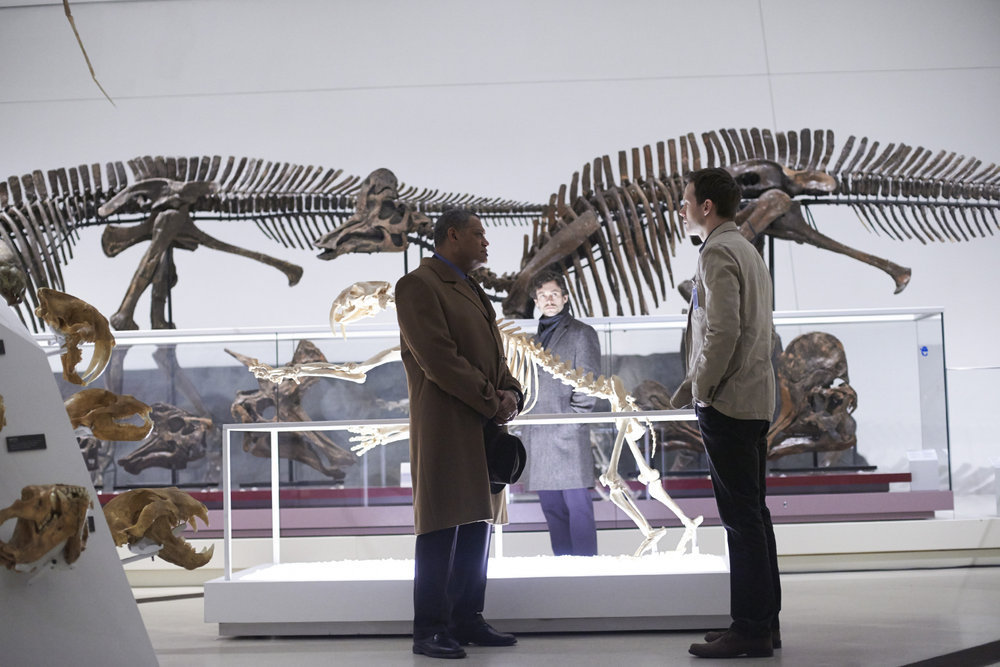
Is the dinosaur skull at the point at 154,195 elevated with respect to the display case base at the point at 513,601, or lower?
elevated

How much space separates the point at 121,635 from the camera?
2730mm

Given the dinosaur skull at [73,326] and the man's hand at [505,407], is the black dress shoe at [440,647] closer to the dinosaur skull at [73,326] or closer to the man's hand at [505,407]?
the man's hand at [505,407]

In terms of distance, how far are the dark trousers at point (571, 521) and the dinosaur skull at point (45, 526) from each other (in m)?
3.10

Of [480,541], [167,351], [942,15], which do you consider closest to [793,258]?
[942,15]

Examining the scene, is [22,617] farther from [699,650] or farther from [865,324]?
[865,324]

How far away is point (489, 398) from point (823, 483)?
3.52m

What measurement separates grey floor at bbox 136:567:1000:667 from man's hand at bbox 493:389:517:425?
2.86 ft

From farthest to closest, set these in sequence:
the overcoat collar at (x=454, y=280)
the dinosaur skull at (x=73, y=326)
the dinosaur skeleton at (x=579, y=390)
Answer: the dinosaur skeleton at (x=579, y=390), the overcoat collar at (x=454, y=280), the dinosaur skull at (x=73, y=326)

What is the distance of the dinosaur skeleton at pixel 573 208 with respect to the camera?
7.03 meters

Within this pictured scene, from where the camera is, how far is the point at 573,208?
285 inches

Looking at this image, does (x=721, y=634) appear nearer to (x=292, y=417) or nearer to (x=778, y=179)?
(x=292, y=417)

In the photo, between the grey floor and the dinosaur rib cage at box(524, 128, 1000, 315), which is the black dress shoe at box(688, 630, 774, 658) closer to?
the grey floor

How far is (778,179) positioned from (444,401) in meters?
4.18

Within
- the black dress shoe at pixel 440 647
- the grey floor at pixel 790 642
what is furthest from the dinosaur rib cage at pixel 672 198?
the black dress shoe at pixel 440 647
